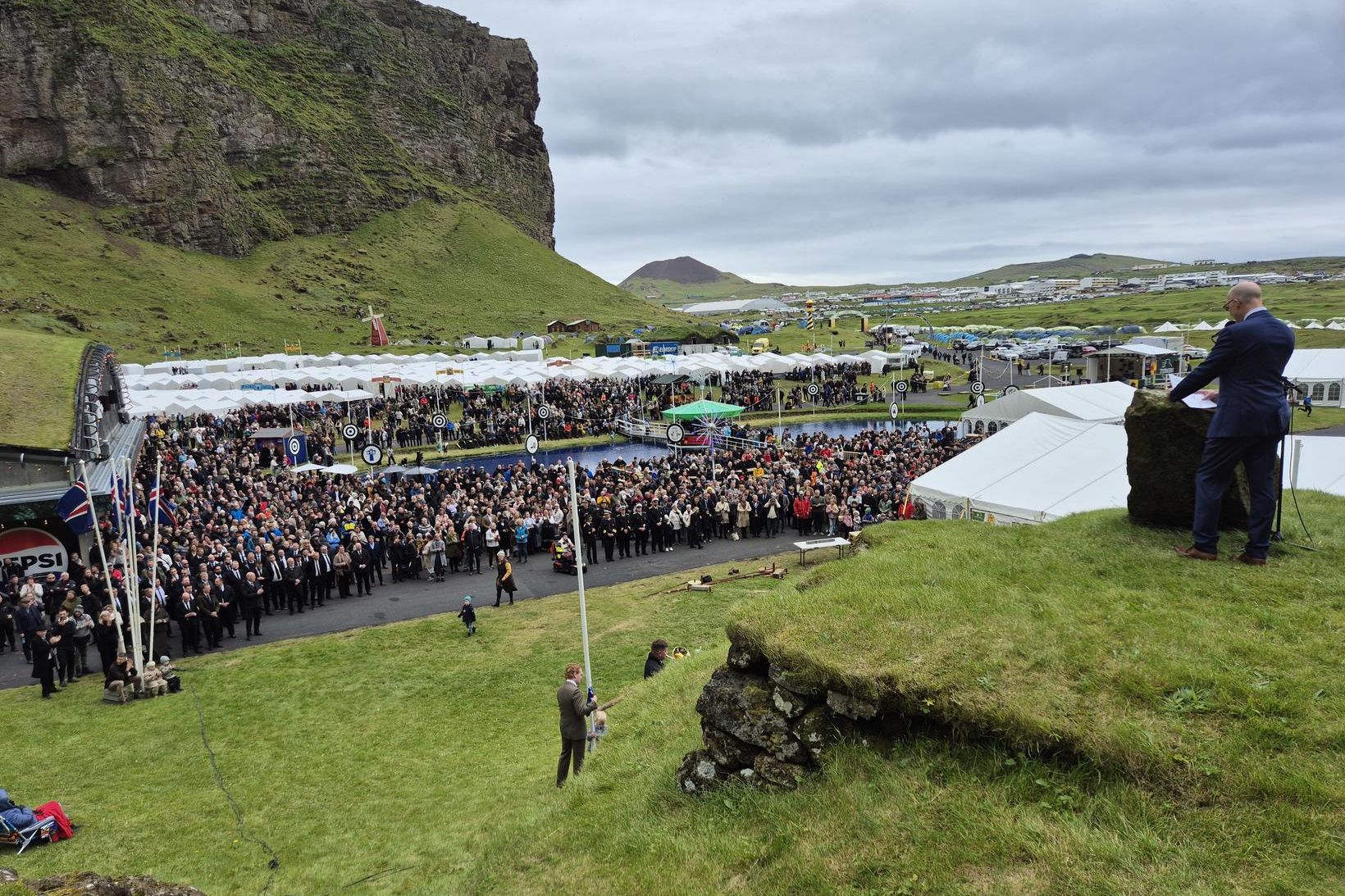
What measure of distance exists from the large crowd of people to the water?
7891 mm

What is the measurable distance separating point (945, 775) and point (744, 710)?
157cm

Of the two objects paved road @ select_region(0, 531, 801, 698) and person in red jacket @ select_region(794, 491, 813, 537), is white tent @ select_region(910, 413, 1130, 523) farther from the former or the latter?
paved road @ select_region(0, 531, 801, 698)

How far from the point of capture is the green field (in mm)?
4363

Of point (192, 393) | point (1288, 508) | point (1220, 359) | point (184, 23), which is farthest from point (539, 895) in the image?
point (184, 23)

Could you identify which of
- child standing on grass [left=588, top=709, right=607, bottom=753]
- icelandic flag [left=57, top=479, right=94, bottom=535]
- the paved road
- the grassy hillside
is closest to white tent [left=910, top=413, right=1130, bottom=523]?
the paved road

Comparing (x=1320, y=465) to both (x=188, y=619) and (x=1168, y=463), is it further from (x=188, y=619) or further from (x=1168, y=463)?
(x=188, y=619)

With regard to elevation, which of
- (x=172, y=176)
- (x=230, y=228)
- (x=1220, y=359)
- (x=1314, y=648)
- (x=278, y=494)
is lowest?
(x=278, y=494)

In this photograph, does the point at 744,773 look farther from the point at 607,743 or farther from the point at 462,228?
the point at 462,228

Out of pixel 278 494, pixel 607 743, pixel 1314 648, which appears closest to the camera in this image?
pixel 1314 648

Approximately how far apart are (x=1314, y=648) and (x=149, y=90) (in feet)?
435

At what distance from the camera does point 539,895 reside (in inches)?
237

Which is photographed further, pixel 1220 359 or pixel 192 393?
pixel 192 393

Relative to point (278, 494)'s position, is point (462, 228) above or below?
above

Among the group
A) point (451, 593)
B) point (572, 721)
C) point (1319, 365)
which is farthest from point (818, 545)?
point (1319, 365)
